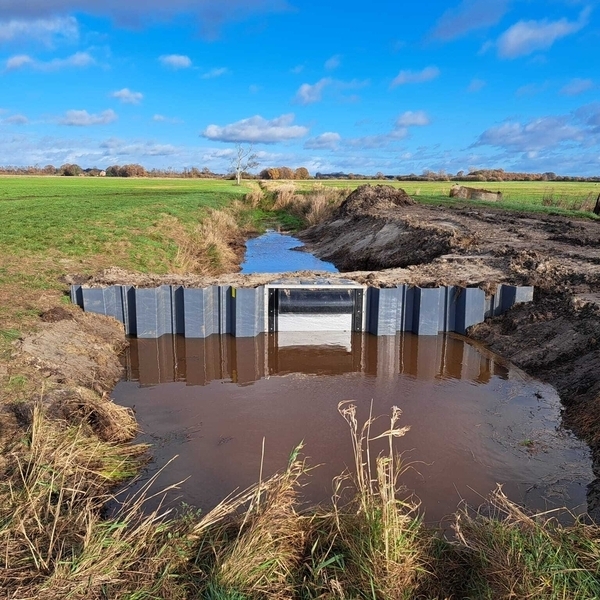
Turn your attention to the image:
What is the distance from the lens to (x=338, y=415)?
721cm

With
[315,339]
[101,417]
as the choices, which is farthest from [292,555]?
[315,339]

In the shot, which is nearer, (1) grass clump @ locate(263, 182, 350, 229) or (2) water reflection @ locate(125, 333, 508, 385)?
(2) water reflection @ locate(125, 333, 508, 385)

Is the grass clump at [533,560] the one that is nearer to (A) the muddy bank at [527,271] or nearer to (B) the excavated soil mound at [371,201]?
(A) the muddy bank at [527,271]

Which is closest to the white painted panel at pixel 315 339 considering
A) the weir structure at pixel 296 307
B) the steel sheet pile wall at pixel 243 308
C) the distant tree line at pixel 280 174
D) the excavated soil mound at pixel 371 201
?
the weir structure at pixel 296 307

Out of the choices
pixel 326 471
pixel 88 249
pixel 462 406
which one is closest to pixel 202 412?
pixel 326 471

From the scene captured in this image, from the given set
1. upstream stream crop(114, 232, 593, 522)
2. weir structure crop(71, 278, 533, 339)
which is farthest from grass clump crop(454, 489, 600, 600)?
weir structure crop(71, 278, 533, 339)

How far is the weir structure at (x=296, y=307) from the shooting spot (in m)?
10.4

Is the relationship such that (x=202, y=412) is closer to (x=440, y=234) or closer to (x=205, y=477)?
(x=205, y=477)

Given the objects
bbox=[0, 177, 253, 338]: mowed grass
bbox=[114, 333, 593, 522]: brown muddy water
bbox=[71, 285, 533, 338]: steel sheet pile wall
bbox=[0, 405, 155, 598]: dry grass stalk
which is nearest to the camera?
bbox=[0, 405, 155, 598]: dry grass stalk

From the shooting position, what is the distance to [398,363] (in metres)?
9.52

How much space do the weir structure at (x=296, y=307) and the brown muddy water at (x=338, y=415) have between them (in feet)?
0.99

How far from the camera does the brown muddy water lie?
572 centimetres

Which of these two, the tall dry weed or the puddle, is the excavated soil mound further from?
the puddle

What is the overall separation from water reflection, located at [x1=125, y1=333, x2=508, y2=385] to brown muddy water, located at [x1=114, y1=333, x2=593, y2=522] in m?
0.03
